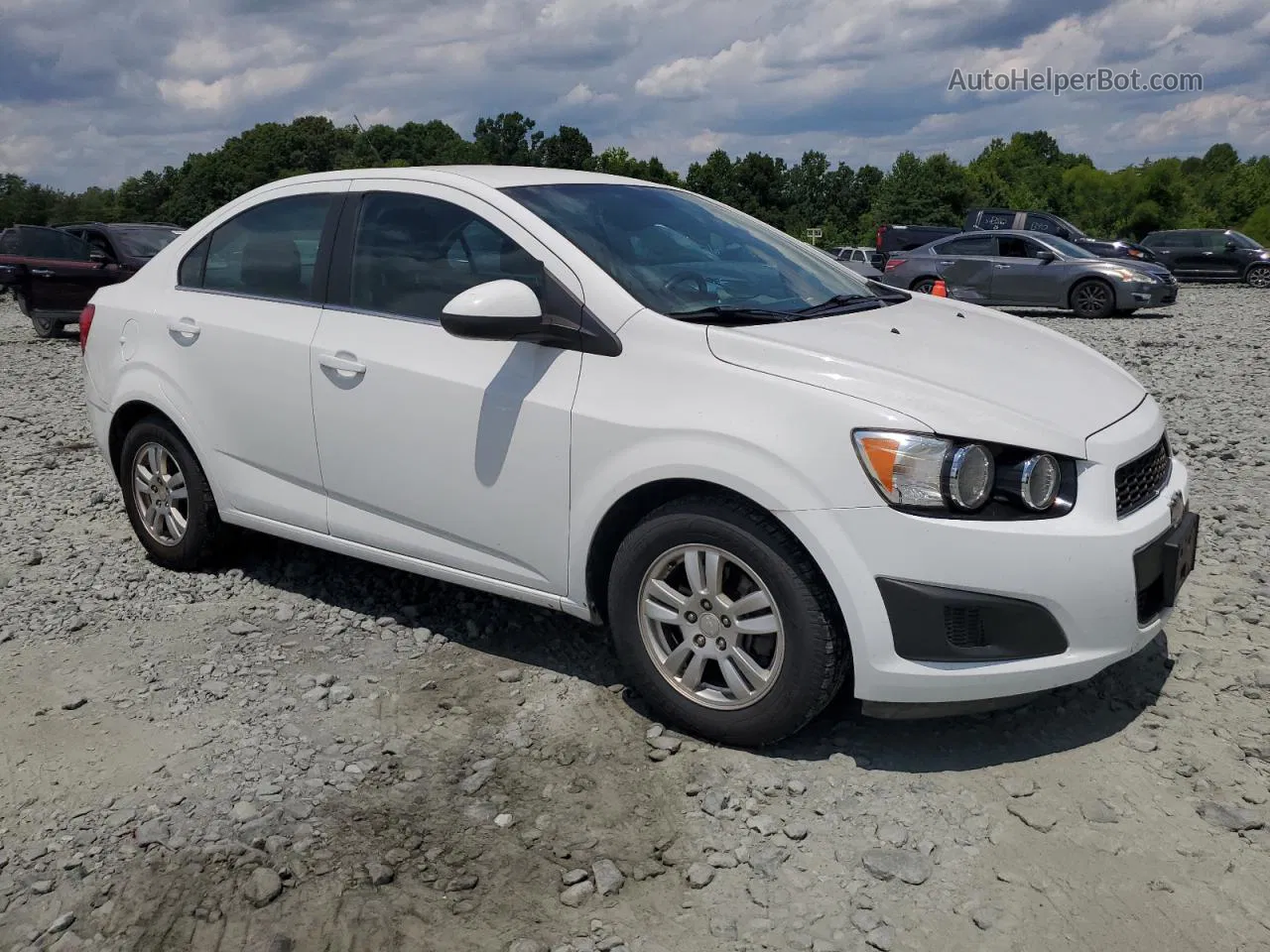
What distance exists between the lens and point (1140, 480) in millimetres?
3439

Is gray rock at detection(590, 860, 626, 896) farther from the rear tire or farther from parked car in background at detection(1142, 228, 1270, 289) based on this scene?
parked car in background at detection(1142, 228, 1270, 289)

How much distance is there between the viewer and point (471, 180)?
13.6 feet

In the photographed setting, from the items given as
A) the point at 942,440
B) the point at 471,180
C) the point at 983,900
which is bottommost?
the point at 983,900

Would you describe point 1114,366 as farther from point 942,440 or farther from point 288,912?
point 288,912

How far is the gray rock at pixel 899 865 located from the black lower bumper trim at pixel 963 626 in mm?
522

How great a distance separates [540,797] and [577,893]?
19.2 inches

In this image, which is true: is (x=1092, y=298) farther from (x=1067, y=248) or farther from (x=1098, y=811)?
(x=1098, y=811)

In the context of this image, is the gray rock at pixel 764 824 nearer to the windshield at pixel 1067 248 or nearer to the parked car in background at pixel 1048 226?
the windshield at pixel 1067 248

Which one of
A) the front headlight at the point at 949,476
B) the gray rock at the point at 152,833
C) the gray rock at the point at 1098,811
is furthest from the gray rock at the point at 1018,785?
the gray rock at the point at 152,833

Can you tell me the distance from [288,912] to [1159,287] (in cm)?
1736

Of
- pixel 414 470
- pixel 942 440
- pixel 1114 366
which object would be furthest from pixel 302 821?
pixel 1114 366

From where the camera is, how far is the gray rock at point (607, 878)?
288 centimetres

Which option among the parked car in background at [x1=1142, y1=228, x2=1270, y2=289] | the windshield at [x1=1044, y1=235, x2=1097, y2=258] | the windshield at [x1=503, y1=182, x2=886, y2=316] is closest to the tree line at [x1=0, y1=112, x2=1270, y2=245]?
the parked car in background at [x1=1142, y1=228, x2=1270, y2=289]

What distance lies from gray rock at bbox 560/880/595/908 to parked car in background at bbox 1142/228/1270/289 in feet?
88.0
